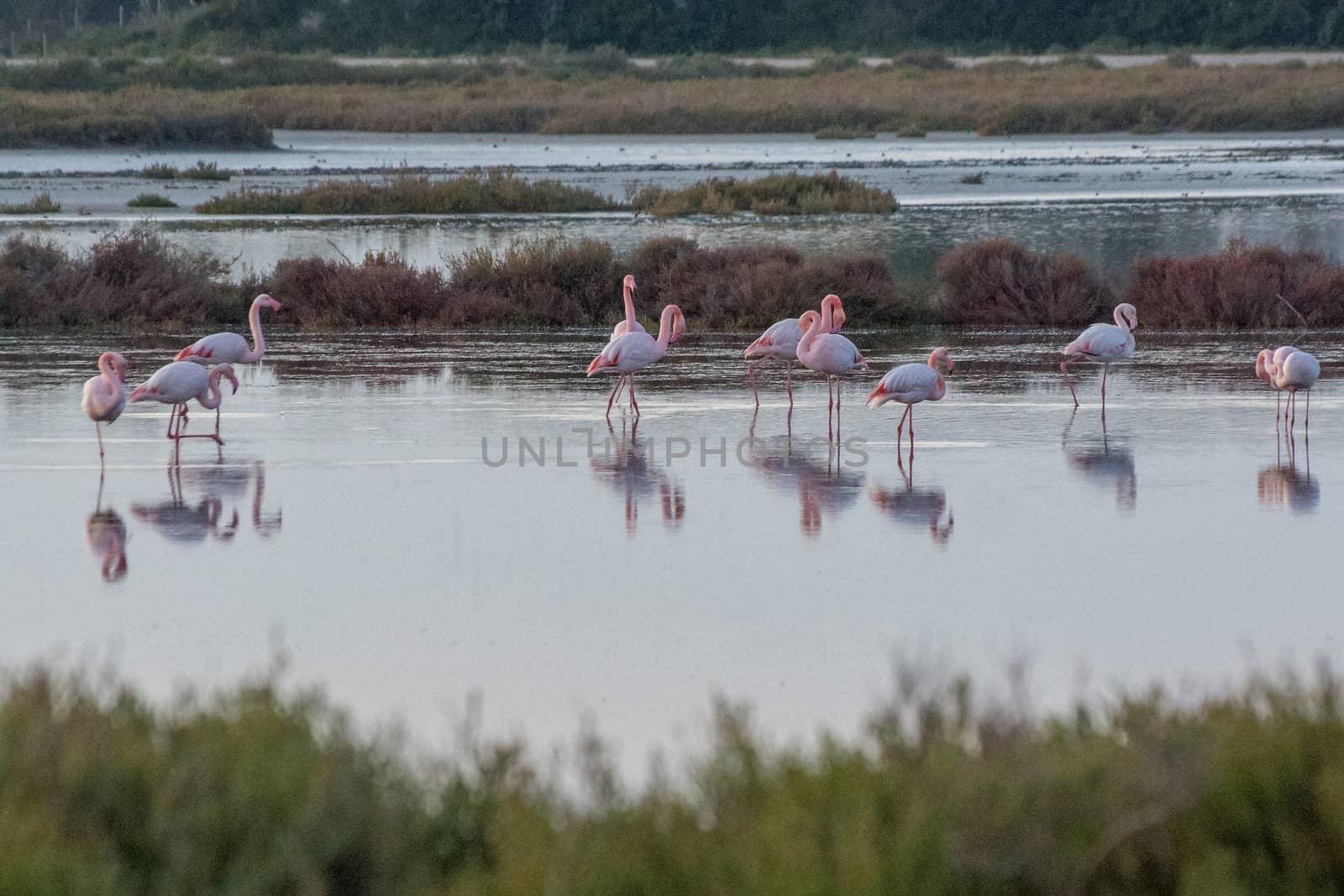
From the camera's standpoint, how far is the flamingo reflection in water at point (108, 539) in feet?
30.6

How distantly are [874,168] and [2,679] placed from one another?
47610 mm

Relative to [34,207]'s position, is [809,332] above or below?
below

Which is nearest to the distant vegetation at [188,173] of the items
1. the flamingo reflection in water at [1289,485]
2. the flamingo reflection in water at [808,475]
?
the flamingo reflection in water at [808,475]

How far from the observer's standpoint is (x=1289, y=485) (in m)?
11.3

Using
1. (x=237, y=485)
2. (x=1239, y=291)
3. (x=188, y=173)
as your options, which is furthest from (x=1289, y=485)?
(x=188, y=173)

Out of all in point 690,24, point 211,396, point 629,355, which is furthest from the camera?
point 690,24

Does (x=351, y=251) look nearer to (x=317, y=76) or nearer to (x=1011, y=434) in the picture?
(x=1011, y=434)

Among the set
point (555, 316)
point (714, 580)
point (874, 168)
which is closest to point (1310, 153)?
point (874, 168)

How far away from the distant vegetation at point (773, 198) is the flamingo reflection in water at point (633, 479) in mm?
24621

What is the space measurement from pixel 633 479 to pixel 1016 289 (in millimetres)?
11021

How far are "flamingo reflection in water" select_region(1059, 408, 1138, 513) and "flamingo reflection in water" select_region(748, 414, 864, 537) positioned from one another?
142 cm

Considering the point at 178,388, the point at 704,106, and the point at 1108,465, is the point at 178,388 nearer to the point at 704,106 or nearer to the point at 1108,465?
the point at 1108,465

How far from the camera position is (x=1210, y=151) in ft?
199

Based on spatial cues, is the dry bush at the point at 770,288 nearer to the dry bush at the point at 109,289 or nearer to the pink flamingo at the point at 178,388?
the dry bush at the point at 109,289
